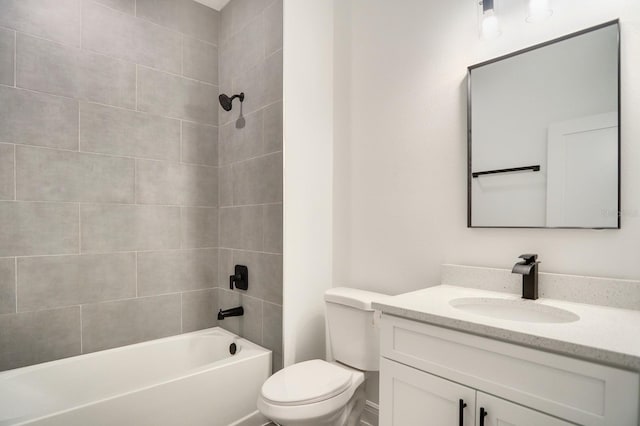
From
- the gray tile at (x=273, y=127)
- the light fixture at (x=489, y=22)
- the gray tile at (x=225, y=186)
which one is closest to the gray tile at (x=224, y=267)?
the gray tile at (x=225, y=186)

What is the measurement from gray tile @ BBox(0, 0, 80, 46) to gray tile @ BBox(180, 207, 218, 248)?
1199 millimetres

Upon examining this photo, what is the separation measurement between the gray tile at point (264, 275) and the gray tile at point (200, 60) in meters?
1.33

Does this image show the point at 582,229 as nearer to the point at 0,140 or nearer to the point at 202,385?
the point at 202,385

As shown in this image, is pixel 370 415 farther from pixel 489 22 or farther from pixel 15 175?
pixel 15 175

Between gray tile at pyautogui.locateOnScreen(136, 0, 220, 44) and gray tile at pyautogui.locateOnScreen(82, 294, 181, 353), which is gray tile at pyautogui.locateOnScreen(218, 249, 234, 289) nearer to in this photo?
gray tile at pyautogui.locateOnScreen(82, 294, 181, 353)

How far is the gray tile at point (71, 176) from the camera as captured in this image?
6.02 feet

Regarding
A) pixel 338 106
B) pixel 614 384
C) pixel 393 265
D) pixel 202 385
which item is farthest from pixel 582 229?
pixel 202 385

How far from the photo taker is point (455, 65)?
5.60 feet

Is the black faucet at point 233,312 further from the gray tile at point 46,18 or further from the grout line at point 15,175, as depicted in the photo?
the gray tile at point 46,18

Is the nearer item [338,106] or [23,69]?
[23,69]

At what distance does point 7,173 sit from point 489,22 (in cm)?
248

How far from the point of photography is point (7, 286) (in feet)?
5.85

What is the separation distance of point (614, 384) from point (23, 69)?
2.78 m

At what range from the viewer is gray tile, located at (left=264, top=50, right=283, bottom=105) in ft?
6.63
